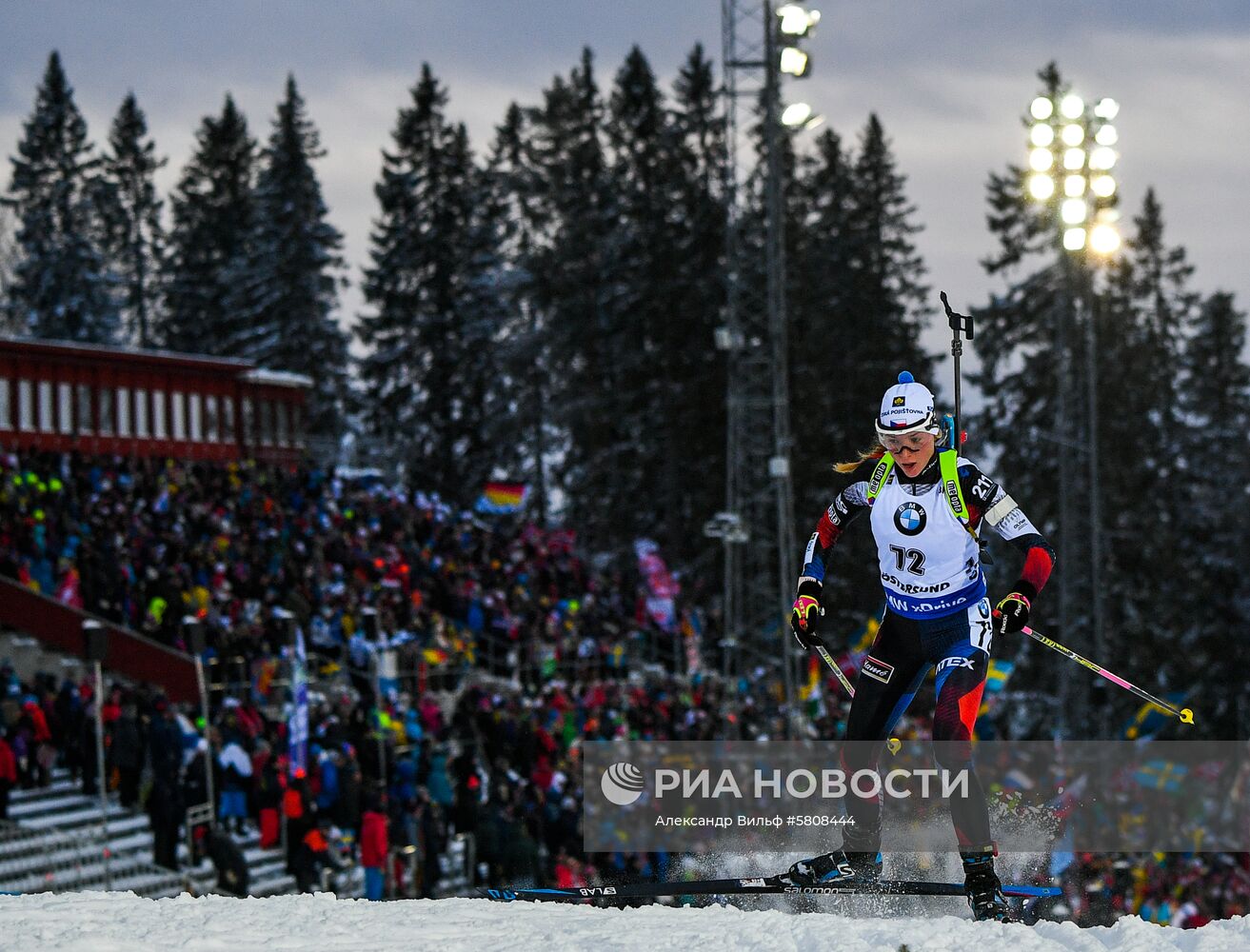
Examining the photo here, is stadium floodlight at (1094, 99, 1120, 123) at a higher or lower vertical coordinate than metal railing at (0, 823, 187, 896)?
higher

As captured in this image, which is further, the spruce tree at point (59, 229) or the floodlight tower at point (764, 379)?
the spruce tree at point (59, 229)

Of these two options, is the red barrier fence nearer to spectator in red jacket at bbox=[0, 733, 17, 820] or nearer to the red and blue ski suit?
spectator in red jacket at bbox=[0, 733, 17, 820]

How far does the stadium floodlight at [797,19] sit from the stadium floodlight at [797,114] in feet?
2.98

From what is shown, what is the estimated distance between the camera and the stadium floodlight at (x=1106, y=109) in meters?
19.9

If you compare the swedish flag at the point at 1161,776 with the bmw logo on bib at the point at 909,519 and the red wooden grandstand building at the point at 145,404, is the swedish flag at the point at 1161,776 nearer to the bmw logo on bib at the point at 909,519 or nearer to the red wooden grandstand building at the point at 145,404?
the bmw logo on bib at the point at 909,519

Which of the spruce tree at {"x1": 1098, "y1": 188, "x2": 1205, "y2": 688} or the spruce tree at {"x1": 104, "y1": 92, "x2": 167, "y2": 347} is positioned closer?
the spruce tree at {"x1": 1098, "y1": 188, "x2": 1205, "y2": 688}

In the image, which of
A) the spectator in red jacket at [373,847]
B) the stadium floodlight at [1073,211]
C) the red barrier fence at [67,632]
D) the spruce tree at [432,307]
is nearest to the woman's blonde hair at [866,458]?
the spectator in red jacket at [373,847]

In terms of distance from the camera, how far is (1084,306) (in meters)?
23.3

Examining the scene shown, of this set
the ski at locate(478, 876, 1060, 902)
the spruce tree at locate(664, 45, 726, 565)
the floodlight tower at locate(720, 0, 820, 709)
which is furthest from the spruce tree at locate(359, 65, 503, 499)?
the ski at locate(478, 876, 1060, 902)

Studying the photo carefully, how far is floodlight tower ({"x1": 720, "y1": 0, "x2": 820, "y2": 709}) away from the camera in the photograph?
2056 cm

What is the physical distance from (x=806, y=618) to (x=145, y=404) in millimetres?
34221

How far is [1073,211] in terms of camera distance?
769 inches

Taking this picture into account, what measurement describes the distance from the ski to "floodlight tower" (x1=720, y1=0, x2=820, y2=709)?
444 inches

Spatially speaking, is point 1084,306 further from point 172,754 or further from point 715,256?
point 715,256
